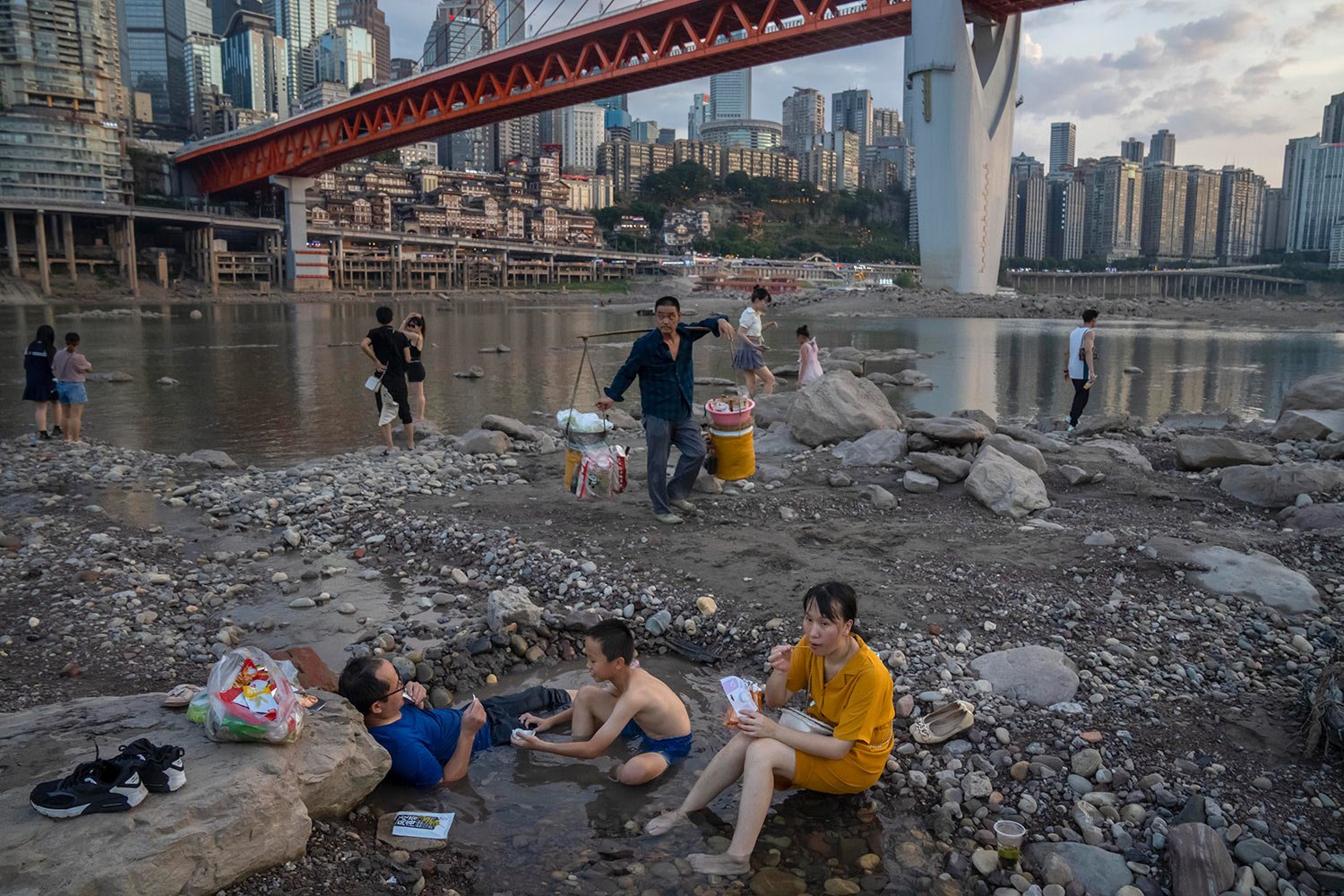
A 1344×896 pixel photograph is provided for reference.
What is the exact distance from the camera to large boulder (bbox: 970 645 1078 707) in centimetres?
427

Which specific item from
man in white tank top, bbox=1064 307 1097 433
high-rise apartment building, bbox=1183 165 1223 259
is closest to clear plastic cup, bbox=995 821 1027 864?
man in white tank top, bbox=1064 307 1097 433

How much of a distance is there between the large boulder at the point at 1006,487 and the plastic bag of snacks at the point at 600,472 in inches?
116

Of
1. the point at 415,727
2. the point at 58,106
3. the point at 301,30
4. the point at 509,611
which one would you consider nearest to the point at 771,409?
the point at 509,611

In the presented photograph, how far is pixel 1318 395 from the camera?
1138 cm

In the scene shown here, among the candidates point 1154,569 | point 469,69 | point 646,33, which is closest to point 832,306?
point 646,33

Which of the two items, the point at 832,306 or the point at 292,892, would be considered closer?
the point at 292,892

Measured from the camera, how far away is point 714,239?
119438 mm

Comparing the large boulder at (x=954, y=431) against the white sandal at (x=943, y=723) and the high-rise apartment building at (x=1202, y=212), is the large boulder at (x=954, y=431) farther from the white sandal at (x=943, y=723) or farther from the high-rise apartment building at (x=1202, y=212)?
the high-rise apartment building at (x=1202, y=212)

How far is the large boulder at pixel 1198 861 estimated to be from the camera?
3.01 metres

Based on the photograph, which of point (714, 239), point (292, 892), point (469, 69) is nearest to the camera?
point (292, 892)

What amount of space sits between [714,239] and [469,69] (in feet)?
222

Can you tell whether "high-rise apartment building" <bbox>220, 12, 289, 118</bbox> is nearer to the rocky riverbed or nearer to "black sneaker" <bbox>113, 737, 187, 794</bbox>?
the rocky riverbed

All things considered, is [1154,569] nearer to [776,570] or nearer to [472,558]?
[776,570]

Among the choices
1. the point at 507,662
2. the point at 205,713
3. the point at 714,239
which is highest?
the point at 714,239
